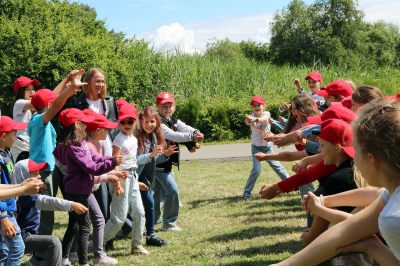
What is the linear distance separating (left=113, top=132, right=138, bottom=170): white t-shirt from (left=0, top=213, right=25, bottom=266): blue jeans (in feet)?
5.52

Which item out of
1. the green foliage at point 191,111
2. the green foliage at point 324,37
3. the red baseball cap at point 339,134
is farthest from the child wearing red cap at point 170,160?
the green foliage at point 324,37

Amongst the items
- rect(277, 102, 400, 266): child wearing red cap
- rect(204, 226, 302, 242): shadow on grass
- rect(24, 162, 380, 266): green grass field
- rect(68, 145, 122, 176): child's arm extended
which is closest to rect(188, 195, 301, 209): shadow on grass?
rect(24, 162, 380, 266): green grass field

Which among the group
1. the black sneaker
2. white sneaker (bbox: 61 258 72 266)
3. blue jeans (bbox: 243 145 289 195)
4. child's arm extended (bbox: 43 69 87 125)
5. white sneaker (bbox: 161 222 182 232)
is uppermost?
child's arm extended (bbox: 43 69 87 125)

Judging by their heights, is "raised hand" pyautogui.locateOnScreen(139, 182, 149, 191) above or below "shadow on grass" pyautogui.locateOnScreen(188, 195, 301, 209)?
above

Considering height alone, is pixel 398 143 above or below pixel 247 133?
above

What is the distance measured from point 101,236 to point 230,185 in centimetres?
531

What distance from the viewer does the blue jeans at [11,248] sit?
3.49 meters

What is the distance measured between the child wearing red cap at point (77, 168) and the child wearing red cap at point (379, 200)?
9.16 ft

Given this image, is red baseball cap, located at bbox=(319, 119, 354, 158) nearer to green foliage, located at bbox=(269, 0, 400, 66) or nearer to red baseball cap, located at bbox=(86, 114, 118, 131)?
red baseball cap, located at bbox=(86, 114, 118, 131)

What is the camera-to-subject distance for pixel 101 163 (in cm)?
426

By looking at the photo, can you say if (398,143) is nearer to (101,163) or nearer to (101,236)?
(101,163)

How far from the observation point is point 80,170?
4.36 metres

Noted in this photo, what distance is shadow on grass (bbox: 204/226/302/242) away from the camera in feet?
18.2

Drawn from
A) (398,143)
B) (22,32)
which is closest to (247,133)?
(22,32)
